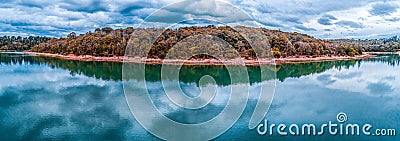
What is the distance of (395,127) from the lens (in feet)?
32.9

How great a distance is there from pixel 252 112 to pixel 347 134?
339 centimetres

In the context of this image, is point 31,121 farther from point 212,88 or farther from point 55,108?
point 212,88

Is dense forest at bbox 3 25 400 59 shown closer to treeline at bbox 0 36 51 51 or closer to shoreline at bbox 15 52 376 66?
shoreline at bbox 15 52 376 66

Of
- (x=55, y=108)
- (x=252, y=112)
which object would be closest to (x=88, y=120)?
(x=55, y=108)
